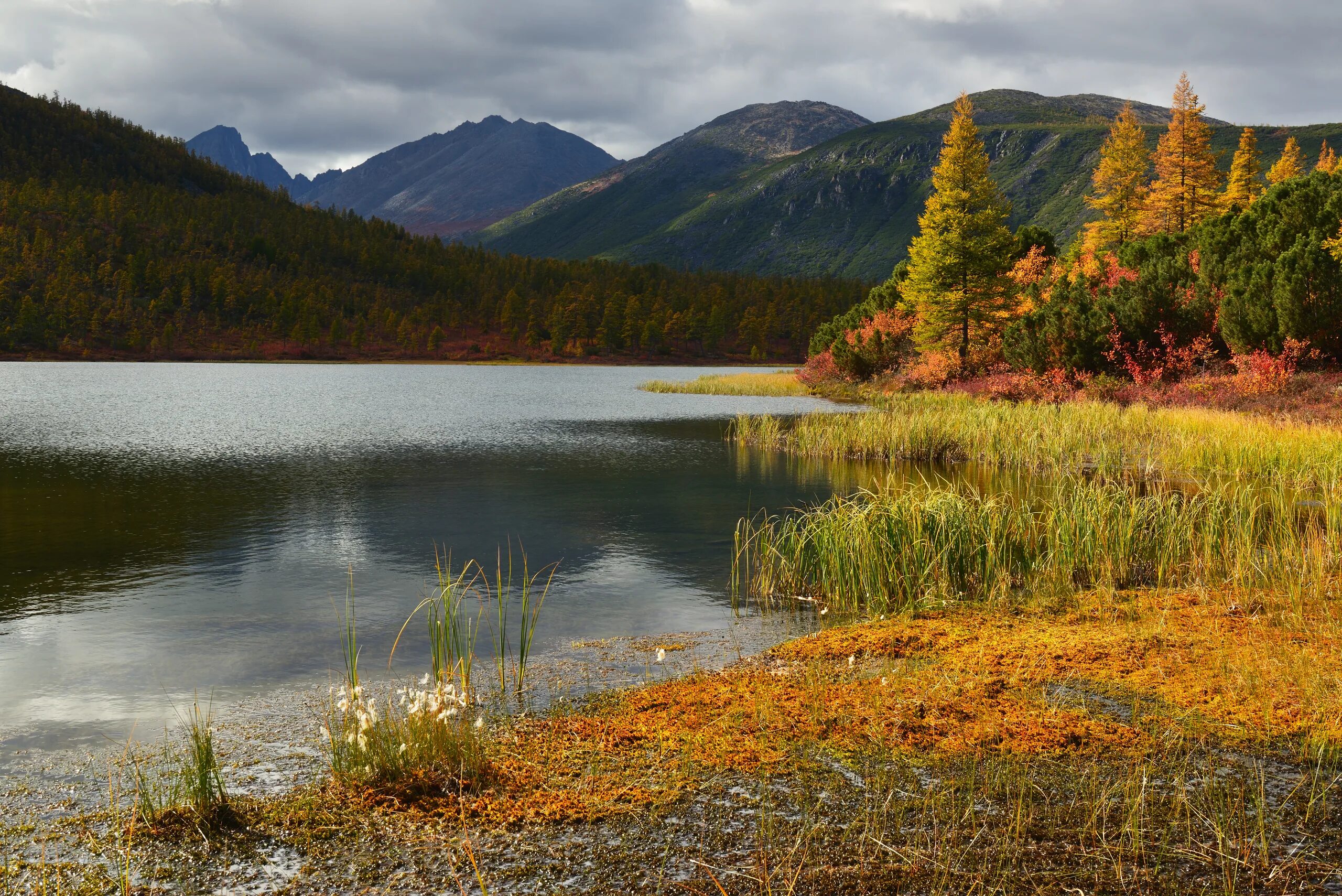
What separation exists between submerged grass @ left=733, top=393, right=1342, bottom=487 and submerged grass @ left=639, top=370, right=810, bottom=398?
1144 inches

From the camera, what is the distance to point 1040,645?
28.4 ft

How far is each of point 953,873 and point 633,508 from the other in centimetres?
1533

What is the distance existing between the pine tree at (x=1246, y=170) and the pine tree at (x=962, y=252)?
3341 cm

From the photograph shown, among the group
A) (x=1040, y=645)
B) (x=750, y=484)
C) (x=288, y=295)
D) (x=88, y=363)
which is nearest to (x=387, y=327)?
(x=288, y=295)

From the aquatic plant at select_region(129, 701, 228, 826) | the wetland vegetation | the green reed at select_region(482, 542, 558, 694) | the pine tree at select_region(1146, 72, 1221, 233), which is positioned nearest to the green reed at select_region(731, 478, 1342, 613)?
the wetland vegetation

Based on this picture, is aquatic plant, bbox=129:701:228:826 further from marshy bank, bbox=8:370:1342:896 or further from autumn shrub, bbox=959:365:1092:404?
autumn shrub, bbox=959:365:1092:404

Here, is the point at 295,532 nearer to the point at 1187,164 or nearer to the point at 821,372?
the point at 821,372

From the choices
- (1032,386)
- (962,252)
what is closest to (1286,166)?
(962,252)

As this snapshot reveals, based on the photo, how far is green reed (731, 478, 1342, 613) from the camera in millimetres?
10867

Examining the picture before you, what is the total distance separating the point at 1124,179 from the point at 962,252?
36.0 metres

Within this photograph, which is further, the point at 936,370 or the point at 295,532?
the point at 936,370

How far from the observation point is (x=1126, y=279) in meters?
32.2

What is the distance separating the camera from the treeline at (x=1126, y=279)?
2720cm

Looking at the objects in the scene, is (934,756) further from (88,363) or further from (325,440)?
(88,363)
